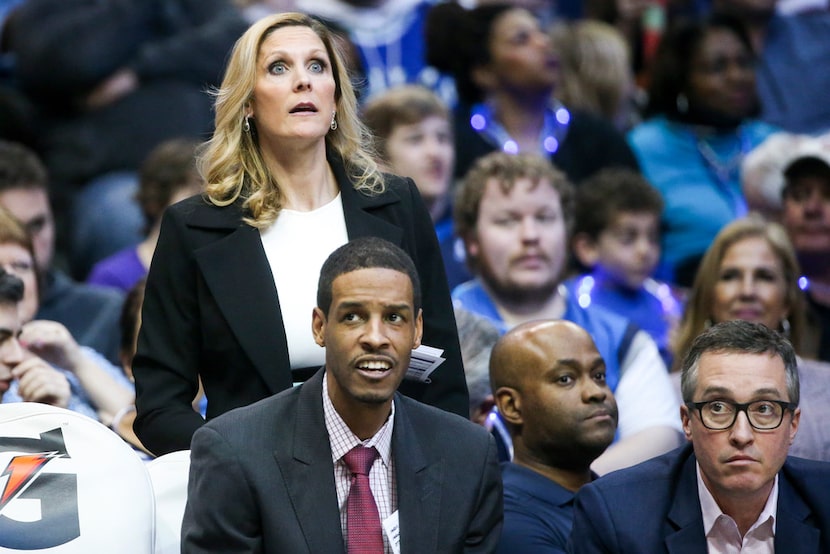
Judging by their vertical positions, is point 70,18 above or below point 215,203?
above

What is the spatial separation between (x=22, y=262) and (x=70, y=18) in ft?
7.36

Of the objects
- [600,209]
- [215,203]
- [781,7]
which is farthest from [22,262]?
[781,7]

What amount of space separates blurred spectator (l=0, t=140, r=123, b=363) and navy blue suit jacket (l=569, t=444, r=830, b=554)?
2.59m

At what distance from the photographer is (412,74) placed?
7598mm

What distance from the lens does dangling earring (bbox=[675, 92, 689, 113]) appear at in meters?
7.25

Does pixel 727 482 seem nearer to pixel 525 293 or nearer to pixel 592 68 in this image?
pixel 525 293

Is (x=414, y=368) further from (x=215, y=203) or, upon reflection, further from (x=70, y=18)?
(x=70, y=18)

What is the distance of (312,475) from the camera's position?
3.30m

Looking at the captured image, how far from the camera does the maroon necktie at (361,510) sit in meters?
3.28

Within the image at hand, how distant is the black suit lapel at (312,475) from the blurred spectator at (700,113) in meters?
4.02

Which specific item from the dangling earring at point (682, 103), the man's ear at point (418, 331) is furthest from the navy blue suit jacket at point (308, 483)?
the dangling earring at point (682, 103)

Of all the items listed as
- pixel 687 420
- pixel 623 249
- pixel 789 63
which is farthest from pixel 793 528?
pixel 789 63

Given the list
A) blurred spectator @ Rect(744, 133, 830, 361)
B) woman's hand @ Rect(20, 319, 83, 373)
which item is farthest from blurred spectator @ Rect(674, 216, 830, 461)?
woman's hand @ Rect(20, 319, 83, 373)

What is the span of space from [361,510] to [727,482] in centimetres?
86
